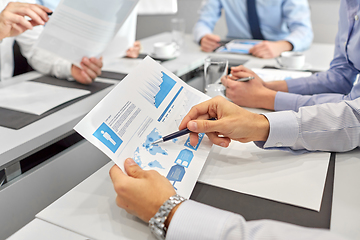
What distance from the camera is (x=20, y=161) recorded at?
91 centimetres

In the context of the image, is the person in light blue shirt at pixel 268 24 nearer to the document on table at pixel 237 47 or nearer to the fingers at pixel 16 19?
the document on table at pixel 237 47

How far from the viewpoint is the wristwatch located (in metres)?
0.54

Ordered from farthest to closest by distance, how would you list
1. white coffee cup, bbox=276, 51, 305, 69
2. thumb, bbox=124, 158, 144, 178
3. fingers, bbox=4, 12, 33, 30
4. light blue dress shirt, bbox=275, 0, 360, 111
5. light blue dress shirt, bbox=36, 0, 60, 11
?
light blue dress shirt, bbox=36, 0, 60, 11
white coffee cup, bbox=276, 51, 305, 69
fingers, bbox=4, 12, 33, 30
light blue dress shirt, bbox=275, 0, 360, 111
thumb, bbox=124, 158, 144, 178

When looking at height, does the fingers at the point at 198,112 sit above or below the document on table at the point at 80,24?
below

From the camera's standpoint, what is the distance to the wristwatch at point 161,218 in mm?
539

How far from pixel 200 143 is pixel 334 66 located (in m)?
0.84

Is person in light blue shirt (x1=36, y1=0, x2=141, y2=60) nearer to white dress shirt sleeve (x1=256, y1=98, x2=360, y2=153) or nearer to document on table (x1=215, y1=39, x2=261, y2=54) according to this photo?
document on table (x1=215, y1=39, x2=261, y2=54)

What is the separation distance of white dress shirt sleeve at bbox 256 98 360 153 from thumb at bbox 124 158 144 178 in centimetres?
36

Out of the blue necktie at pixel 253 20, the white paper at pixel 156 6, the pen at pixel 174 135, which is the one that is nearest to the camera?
the pen at pixel 174 135

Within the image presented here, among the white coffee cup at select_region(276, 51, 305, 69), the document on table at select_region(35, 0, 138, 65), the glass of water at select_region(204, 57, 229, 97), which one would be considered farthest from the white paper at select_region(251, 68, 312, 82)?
the document on table at select_region(35, 0, 138, 65)

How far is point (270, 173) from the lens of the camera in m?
0.73

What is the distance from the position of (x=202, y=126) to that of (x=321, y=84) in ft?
2.55

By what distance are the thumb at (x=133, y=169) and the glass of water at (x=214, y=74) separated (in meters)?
0.60

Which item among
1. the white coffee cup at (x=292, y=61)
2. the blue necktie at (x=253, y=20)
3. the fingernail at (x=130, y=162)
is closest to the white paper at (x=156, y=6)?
the blue necktie at (x=253, y=20)
